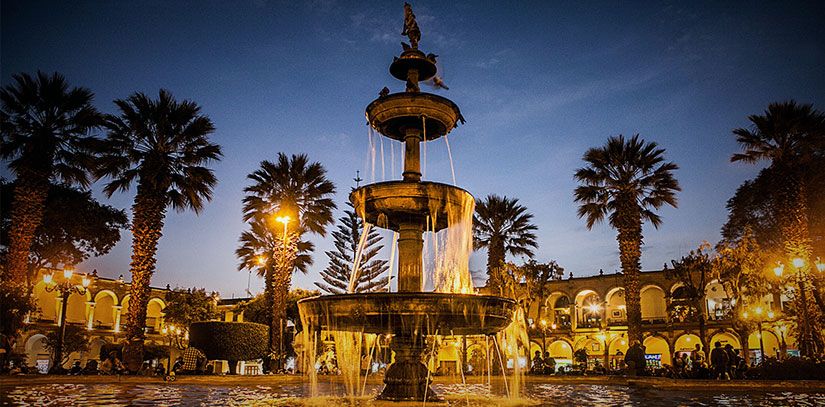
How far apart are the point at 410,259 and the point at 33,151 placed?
1653 cm

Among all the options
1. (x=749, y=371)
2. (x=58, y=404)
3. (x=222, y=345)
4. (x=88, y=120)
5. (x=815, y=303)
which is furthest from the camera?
(x=222, y=345)

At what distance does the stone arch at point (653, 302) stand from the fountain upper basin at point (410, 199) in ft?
130

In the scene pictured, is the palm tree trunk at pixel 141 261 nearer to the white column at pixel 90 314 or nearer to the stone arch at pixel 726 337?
the white column at pixel 90 314

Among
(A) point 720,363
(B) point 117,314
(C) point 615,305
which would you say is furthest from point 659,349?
(B) point 117,314

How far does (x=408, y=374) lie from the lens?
8430mm

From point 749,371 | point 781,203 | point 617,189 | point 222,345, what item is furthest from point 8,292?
point 781,203

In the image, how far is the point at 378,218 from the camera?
9.51 metres

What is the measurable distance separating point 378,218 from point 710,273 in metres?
20.0

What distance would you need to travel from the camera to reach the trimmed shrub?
952 inches

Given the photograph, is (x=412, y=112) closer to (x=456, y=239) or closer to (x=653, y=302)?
(x=456, y=239)

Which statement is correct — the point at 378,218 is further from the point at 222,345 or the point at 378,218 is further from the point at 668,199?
the point at 668,199

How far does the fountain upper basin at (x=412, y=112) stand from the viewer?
9469 mm

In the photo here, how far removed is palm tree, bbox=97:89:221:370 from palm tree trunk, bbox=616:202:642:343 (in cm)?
1795

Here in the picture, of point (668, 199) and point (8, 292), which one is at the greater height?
point (668, 199)
